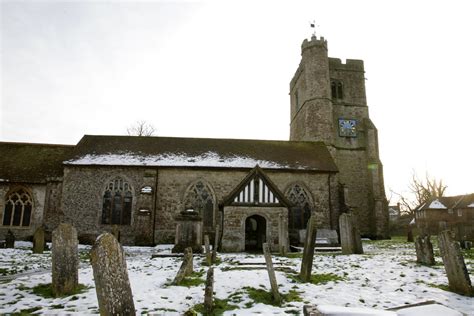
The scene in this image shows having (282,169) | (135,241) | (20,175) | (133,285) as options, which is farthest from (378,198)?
(20,175)

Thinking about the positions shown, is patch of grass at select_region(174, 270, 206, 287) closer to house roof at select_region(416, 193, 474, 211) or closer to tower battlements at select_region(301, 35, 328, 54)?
tower battlements at select_region(301, 35, 328, 54)

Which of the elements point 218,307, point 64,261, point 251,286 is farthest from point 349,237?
point 64,261

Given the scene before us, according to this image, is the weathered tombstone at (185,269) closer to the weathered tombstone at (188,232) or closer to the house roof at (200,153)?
the weathered tombstone at (188,232)

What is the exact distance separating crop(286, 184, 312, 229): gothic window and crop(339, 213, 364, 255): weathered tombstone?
Result: 6782 mm

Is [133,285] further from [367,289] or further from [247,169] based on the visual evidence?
[247,169]

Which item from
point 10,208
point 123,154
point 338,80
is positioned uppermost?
point 338,80

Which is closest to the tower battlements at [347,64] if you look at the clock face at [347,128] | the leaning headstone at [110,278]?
the clock face at [347,128]

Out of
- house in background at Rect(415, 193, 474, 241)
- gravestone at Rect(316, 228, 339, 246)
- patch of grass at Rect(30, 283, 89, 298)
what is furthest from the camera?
house in background at Rect(415, 193, 474, 241)

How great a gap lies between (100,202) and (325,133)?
59.6ft

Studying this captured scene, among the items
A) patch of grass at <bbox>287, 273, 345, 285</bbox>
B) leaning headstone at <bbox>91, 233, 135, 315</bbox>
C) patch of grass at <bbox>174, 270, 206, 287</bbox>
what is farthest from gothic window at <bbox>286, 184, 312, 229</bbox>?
leaning headstone at <bbox>91, 233, 135, 315</bbox>

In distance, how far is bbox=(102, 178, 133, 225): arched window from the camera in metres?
20.1

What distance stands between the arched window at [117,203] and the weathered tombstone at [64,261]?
13.6m

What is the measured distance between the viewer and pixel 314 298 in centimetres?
593

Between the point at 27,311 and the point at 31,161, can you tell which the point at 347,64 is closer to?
the point at 31,161
